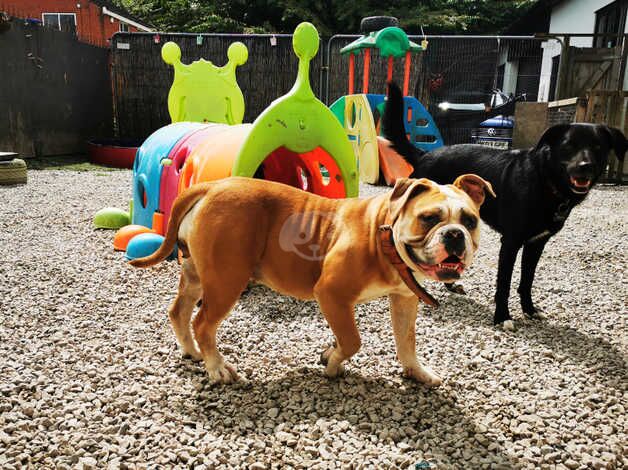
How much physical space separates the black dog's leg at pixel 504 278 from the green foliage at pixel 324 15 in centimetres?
1942

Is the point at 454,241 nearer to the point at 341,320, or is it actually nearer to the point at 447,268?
the point at 447,268

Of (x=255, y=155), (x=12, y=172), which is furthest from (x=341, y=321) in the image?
(x=12, y=172)

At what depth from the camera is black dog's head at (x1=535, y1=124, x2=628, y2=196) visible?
305 centimetres

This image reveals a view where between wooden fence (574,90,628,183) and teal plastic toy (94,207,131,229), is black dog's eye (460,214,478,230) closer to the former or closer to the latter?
teal plastic toy (94,207,131,229)

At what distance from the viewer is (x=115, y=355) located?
2805 mm

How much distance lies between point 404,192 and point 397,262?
1.00 ft

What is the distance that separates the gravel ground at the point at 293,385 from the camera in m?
2.06

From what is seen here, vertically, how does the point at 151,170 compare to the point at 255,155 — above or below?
below

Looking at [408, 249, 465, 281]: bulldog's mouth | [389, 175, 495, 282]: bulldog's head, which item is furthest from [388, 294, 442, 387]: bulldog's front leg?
[408, 249, 465, 281]: bulldog's mouth

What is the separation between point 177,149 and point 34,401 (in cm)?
277

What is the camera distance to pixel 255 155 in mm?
3699

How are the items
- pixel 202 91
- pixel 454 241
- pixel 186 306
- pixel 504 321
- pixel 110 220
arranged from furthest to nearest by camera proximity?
pixel 202 91 → pixel 110 220 → pixel 504 321 → pixel 186 306 → pixel 454 241

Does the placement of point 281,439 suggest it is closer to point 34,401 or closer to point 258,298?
point 34,401

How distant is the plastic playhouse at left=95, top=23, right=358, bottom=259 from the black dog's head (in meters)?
1.50
